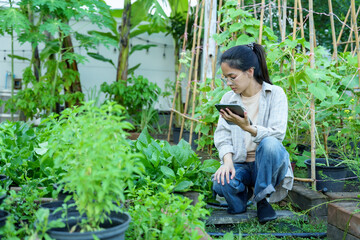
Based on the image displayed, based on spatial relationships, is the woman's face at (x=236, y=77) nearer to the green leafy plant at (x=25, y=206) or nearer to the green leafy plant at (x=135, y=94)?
the green leafy plant at (x=25, y=206)

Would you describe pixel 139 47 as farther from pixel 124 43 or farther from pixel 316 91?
pixel 316 91

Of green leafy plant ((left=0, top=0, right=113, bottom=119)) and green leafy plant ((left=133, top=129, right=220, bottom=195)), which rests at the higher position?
green leafy plant ((left=0, top=0, right=113, bottom=119))

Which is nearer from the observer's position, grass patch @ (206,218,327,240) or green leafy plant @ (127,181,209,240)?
green leafy plant @ (127,181,209,240)

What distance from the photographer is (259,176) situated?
250 centimetres

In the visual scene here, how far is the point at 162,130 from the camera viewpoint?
7441mm

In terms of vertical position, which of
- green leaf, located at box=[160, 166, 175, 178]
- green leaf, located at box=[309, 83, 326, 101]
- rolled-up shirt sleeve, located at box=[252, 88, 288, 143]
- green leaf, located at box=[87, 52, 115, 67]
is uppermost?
green leaf, located at box=[87, 52, 115, 67]

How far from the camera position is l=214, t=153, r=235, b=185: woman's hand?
2.55 meters

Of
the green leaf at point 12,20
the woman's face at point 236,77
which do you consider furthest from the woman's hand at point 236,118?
the green leaf at point 12,20

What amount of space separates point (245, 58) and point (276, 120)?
0.43 m

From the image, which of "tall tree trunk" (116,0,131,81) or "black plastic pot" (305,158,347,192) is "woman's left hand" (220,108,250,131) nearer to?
"black plastic pot" (305,158,347,192)

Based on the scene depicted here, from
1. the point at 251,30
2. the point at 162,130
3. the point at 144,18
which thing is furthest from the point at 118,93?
the point at 251,30

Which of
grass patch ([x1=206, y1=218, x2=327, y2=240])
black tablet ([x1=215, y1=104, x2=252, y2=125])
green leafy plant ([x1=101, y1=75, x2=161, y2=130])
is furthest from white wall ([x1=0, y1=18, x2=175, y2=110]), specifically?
black tablet ([x1=215, y1=104, x2=252, y2=125])

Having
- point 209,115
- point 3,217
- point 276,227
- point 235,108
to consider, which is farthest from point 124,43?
point 3,217

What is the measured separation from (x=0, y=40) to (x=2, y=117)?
1.61m
